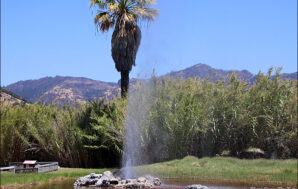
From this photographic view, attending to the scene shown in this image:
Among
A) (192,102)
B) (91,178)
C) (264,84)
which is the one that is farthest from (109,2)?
(91,178)

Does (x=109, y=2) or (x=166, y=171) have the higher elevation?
(x=109, y=2)

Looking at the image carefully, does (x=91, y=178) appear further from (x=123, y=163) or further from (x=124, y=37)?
(x=124, y=37)

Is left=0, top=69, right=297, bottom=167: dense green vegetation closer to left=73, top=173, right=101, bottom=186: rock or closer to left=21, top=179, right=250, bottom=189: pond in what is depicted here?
left=21, top=179, right=250, bottom=189: pond

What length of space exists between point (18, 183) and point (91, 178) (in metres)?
2.58

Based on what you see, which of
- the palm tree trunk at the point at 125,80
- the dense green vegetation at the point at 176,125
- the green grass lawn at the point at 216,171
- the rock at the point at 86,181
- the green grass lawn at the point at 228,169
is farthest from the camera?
the palm tree trunk at the point at 125,80

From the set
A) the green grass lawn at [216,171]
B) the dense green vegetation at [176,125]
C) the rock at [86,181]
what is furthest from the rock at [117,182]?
the dense green vegetation at [176,125]

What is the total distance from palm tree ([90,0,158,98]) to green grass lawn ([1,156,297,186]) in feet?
21.9

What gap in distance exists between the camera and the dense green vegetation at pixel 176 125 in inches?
891

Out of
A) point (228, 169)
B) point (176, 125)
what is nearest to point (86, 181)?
point (228, 169)

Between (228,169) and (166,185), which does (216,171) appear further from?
(166,185)

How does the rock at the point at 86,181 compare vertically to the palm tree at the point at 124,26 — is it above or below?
below

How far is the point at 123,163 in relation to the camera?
24078mm

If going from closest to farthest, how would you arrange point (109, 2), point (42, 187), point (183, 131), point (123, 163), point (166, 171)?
point (42, 187), point (166, 171), point (183, 131), point (123, 163), point (109, 2)

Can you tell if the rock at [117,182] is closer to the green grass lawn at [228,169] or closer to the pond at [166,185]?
the pond at [166,185]
